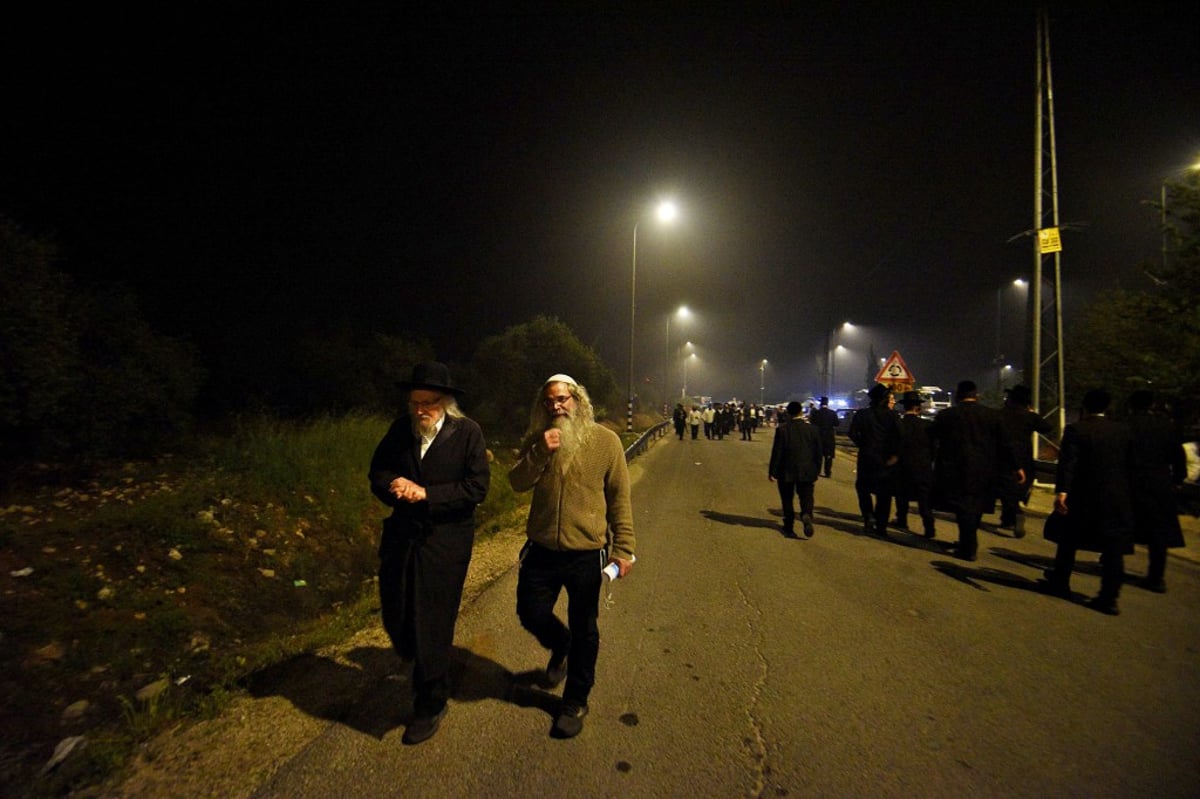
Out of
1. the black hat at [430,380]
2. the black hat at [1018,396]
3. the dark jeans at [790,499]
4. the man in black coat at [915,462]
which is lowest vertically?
the dark jeans at [790,499]

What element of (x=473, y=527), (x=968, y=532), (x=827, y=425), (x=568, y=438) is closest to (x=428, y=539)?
(x=473, y=527)

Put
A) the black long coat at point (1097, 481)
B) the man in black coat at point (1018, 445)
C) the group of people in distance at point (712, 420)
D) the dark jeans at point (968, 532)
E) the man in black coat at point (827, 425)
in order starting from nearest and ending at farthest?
the black long coat at point (1097, 481), the dark jeans at point (968, 532), the man in black coat at point (1018, 445), the man in black coat at point (827, 425), the group of people in distance at point (712, 420)

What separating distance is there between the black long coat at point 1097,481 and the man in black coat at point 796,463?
8.25 feet

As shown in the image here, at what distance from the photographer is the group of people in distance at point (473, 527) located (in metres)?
2.75

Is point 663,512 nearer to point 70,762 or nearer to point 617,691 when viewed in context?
point 617,691

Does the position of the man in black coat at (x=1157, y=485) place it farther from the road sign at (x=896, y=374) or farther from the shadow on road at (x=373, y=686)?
the road sign at (x=896, y=374)

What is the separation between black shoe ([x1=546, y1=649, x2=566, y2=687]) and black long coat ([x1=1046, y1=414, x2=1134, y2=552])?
480 cm

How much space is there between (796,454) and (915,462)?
5.75 feet

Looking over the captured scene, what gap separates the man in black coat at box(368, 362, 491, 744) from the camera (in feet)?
8.95

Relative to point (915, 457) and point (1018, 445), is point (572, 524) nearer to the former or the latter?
point (915, 457)

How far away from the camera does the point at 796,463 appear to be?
7004mm

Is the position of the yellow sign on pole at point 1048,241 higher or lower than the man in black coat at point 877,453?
higher

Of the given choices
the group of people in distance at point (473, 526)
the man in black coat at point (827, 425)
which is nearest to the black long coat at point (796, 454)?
the group of people in distance at point (473, 526)

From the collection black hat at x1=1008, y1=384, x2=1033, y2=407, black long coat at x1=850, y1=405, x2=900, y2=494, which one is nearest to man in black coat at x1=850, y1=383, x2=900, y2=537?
black long coat at x1=850, y1=405, x2=900, y2=494
